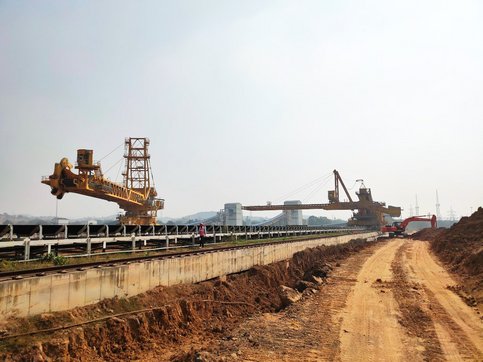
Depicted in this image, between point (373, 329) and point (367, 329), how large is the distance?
0.18 m

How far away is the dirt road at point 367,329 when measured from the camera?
30.4 ft

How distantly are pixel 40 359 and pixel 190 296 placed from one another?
6.85 meters

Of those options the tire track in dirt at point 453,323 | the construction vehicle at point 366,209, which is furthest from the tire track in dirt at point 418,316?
the construction vehicle at point 366,209

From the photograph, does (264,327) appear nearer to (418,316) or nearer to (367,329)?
(367,329)

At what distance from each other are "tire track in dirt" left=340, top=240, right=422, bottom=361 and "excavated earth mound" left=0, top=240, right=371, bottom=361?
2.72 metres

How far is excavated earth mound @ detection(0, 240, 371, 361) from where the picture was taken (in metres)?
8.42

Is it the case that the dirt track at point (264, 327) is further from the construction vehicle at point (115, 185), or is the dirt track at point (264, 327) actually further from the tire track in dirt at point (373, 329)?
the construction vehicle at point (115, 185)

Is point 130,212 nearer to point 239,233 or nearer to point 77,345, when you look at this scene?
point 239,233

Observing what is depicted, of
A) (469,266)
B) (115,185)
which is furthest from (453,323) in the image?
(115,185)

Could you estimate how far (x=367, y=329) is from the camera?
37.3 ft

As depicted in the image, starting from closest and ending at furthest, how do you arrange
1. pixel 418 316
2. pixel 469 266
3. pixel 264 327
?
1. pixel 264 327
2. pixel 418 316
3. pixel 469 266

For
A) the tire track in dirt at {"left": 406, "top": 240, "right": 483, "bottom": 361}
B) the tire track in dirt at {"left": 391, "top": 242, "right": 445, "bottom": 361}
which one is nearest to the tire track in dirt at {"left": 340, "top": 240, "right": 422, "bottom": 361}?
the tire track in dirt at {"left": 391, "top": 242, "right": 445, "bottom": 361}

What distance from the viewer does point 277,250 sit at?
26672 mm

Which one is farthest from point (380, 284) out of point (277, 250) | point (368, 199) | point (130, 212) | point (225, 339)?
Result: point (368, 199)
